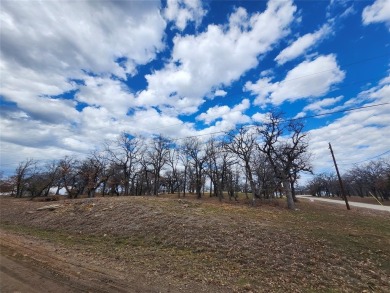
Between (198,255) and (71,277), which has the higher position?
(198,255)

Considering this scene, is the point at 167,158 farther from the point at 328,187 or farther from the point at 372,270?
the point at 328,187

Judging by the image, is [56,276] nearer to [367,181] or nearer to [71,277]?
[71,277]

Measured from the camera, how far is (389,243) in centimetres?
1216

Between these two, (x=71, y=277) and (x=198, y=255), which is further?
(x=198, y=255)

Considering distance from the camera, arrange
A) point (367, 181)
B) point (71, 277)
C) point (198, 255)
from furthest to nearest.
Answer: point (367, 181), point (198, 255), point (71, 277)

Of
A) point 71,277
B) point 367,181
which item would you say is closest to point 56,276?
point 71,277

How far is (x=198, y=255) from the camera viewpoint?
1058 centimetres

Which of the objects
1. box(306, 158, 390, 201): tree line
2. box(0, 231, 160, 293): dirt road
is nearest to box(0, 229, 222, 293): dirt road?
box(0, 231, 160, 293): dirt road

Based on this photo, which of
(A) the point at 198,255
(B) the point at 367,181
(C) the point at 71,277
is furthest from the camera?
(B) the point at 367,181

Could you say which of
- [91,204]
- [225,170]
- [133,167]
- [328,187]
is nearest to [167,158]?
[133,167]

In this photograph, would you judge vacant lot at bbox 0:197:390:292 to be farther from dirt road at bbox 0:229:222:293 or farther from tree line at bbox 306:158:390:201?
tree line at bbox 306:158:390:201

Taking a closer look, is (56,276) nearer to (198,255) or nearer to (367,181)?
(198,255)

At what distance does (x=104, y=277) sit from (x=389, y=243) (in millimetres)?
13541

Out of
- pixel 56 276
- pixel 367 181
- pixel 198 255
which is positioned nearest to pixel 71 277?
pixel 56 276
